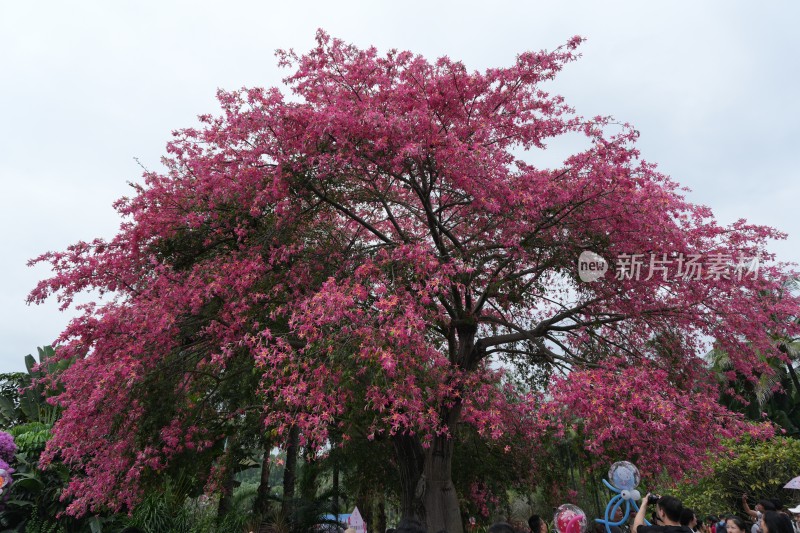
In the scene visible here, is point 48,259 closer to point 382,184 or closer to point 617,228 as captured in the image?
point 382,184

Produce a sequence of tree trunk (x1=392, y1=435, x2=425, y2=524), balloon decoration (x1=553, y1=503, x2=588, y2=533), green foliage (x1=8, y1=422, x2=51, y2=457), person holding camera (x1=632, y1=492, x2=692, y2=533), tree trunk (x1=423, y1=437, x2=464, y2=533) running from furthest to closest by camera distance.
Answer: green foliage (x1=8, y1=422, x2=51, y2=457) < tree trunk (x1=392, y1=435, x2=425, y2=524) < tree trunk (x1=423, y1=437, x2=464, y2=533) < balloon decoration (x1=553, y1=503, x2=588, y2=533) < person holding camera (x1=632, y1=492, x2=692, y2=533)

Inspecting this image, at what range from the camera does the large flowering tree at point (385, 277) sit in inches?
301

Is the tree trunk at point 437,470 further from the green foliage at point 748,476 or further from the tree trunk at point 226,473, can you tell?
the green foliage at point 748,476

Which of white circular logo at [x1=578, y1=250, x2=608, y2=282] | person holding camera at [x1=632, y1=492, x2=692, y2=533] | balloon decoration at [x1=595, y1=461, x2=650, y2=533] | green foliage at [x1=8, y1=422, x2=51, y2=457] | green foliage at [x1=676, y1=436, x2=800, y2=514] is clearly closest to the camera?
person holding camera at [x1=632, y1=492, x2=692, y2=533]

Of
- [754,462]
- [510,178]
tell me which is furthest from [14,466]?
[754,462]

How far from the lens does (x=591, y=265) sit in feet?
30.5

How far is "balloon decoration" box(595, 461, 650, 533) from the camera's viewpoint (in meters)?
5.43

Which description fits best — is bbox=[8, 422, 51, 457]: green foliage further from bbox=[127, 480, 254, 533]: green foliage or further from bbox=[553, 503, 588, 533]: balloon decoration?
bbox=[553, 503, 588, 533]: balloon decoration

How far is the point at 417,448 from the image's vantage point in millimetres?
10445

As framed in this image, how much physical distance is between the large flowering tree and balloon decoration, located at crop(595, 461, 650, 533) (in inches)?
52.2

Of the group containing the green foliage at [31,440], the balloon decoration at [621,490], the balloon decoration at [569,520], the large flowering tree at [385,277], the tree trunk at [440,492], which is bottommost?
the green foliage at [31,440]

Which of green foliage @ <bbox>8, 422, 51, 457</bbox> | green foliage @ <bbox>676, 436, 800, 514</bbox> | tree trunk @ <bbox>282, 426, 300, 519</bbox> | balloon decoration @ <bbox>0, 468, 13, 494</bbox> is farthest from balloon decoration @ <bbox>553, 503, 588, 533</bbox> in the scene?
green foliage @ <bbox>8, 422, 51, 457</bbox>

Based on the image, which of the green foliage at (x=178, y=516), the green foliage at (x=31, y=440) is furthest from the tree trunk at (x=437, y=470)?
the green foliage at (x=31, y=440)

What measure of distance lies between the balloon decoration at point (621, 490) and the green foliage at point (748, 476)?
9410mm
